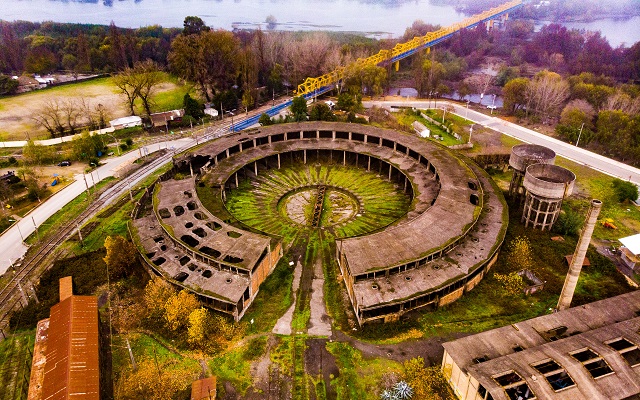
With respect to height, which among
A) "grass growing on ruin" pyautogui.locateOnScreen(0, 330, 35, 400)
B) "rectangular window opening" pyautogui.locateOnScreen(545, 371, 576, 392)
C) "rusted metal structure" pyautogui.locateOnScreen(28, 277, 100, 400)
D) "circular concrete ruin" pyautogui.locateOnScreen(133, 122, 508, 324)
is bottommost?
"grass growing on ruin" pyautogui.locateOnScreen(0, 330, 35, 400)

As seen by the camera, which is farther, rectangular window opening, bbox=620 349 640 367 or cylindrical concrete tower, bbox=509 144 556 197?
cylindrical concrete tower, bbox=509 144 556 197

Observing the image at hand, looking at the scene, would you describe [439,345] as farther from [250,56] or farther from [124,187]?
[250,56]

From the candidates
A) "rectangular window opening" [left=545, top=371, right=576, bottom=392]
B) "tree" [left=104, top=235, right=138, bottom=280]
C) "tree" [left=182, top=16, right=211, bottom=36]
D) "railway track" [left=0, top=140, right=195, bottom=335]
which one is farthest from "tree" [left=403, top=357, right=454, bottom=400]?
"tree" [left=182, top=16, right=211, bottom=36]

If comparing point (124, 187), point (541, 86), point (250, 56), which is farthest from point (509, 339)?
point (250, 56)

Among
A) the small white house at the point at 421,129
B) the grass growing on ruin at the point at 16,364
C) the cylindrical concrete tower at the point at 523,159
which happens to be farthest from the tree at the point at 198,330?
the small white house at the point at 421,129

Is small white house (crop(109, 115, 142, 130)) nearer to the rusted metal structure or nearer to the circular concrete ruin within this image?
the circular concrete ruin

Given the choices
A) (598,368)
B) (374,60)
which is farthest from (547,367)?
(374,60)
